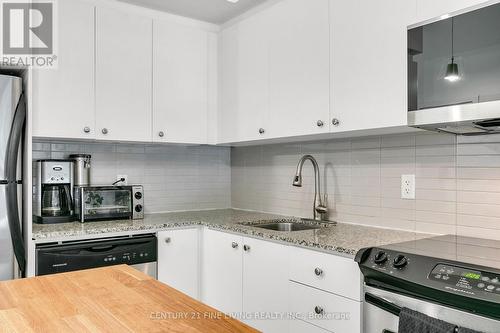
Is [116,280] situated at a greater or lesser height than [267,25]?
lesser

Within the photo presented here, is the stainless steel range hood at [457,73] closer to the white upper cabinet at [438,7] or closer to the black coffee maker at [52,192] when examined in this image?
the white upper cabinet at [438,7]

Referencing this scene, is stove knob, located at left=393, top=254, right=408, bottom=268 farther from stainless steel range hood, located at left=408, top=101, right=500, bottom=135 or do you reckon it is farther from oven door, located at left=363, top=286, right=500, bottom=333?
stainless steel range hood, located at left=408, top=101, right=500, bottom=135

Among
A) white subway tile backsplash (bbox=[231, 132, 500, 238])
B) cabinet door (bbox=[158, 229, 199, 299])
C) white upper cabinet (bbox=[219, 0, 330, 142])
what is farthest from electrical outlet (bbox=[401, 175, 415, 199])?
cabinet door (bbox=[158, 229, 199, 299])

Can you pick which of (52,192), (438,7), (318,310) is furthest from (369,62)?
(52,192)

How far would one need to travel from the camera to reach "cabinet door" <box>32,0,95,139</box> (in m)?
2.47

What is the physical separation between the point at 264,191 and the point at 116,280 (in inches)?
80.9

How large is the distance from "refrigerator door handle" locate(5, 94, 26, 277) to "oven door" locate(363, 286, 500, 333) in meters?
1.73

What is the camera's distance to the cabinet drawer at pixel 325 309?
174 cm

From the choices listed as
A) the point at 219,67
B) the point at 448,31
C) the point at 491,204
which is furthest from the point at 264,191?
the point at 448,31

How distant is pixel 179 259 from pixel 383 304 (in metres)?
1.47

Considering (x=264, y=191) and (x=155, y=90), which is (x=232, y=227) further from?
(x=155, y=90)

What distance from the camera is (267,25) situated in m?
2.67

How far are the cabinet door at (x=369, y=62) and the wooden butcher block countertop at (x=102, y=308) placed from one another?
1.31 metres

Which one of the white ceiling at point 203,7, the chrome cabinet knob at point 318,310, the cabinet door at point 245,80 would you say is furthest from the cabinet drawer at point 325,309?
the white ceiling at point 203,7
